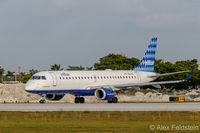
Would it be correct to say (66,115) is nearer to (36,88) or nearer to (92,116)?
(92,116)

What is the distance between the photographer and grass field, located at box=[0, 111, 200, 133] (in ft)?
90.2

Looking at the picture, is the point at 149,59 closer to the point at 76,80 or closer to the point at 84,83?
the point at 84,83

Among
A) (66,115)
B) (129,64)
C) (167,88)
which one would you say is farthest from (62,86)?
(129,64)

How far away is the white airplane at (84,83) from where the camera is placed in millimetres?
61875

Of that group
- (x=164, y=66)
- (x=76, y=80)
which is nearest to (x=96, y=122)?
(x=76, y=80)

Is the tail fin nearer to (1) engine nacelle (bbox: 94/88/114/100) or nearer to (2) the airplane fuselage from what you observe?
(2) the airplane fuselage

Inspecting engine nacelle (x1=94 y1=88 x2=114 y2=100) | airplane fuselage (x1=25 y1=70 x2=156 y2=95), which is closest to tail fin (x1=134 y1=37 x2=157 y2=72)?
airplane fuselage (x1=25 y1=70 x2=156 y2=95)

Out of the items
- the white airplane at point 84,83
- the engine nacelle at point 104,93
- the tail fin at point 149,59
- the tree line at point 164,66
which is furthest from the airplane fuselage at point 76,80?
the tree line at point 164,66

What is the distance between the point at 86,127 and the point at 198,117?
400 inches

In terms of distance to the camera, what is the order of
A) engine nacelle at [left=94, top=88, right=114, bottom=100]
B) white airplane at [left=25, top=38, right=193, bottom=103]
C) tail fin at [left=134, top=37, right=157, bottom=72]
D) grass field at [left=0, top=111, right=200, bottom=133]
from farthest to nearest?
tail fin at [left=134, top=37, right=157, bottom=72] → engine nacelle at [left=94, top=88, right=114, bottom=100] → white airplane at [left=25, top=38, right=193, bottom=103] → grass field at [left=0, top=111, right=200, bottom=133]

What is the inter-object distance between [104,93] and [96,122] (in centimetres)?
3117

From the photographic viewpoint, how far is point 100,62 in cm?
16800

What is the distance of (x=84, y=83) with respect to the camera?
216 ft

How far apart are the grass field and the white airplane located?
21.4 metres
